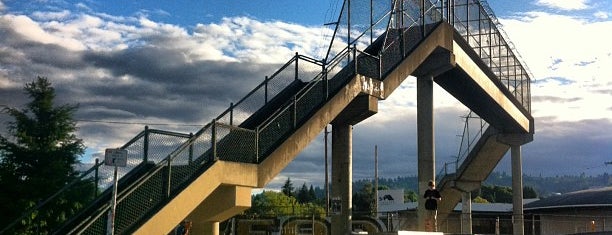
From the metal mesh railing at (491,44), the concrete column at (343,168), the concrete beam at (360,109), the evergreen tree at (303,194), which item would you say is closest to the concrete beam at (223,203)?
the concrete beam at (360,109)

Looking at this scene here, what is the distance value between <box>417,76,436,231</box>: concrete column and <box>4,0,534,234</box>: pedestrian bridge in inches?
17.0

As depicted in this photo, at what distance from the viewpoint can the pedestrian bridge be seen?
49.8 ft

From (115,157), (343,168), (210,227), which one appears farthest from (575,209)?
(115,157)

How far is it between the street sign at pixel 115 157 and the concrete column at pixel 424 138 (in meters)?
17.3

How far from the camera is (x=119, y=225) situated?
14.1 meters

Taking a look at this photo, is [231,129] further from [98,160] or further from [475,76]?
[475,76]

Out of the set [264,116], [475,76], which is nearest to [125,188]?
[264,116]

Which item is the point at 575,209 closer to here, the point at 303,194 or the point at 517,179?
the point at 517,179

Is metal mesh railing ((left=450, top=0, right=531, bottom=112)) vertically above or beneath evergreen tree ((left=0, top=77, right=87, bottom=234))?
above

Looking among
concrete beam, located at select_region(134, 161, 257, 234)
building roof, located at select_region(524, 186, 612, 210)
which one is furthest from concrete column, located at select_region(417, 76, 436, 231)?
building roof, located at select_region(524, 186, 612, 210)

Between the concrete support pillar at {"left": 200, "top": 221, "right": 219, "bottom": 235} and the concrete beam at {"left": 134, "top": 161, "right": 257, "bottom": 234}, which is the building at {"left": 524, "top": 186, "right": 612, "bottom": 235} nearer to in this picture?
the concrete support pillar at {"left": 200, "top": 221, "right": 219, "bottom": 235}

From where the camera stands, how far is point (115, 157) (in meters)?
13.5

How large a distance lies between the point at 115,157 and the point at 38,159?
13027 millimetres

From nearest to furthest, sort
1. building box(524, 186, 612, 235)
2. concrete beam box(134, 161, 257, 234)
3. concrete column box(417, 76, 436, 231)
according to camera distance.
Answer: concrete beam box(134, 161, 257, 234) < concrete column box(417, 76, 436, 231) < building box(524, 186, 612, 235)
